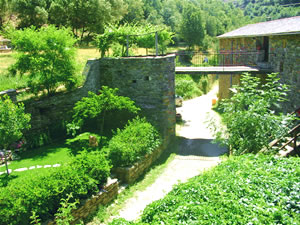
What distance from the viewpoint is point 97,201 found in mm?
9008

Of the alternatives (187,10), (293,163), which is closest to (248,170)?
(293,163)

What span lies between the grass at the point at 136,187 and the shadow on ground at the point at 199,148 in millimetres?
489

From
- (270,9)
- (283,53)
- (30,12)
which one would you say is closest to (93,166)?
(283,53)

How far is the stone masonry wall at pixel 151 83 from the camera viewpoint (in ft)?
46.7

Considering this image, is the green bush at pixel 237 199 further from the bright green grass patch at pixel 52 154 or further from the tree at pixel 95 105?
the tree at pixel 95 105

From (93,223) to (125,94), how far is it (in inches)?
323

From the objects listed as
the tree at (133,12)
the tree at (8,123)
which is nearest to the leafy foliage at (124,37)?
the tree at (8,123)

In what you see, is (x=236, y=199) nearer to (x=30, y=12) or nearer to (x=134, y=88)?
(x=134, y=88)

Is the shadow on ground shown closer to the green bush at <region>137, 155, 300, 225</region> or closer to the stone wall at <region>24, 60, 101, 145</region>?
the stone wall at <region>24, 60, 101, 145</region>

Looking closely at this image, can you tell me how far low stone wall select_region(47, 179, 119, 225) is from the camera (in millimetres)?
8189

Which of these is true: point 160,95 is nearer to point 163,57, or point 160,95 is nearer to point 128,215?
point 163,57

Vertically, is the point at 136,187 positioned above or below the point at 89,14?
below

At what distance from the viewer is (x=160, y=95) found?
14375 mm

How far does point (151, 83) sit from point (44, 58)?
17.5ft
